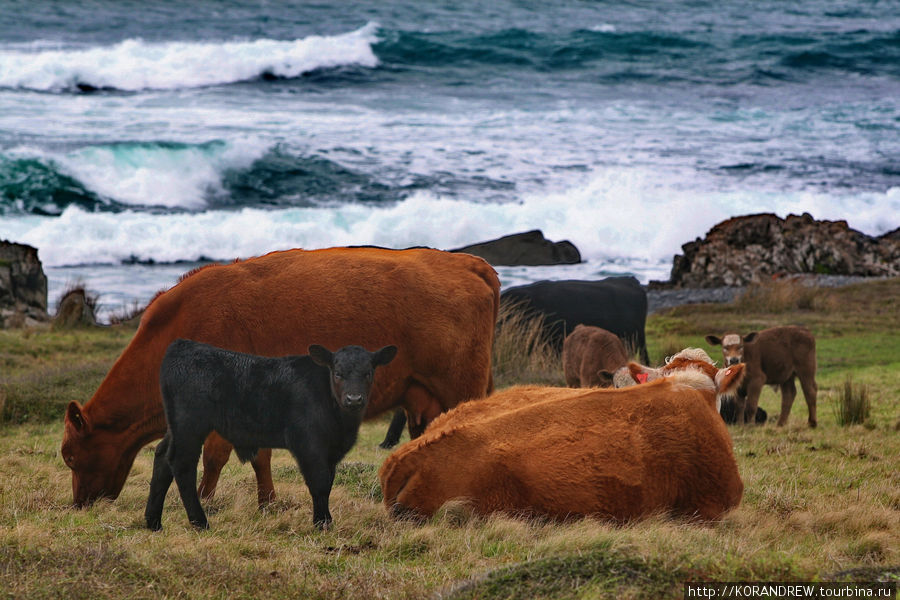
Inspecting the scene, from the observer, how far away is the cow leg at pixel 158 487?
231 inches

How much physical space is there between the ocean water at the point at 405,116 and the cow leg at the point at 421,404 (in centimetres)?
1589

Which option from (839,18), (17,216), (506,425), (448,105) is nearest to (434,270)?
(506,425)

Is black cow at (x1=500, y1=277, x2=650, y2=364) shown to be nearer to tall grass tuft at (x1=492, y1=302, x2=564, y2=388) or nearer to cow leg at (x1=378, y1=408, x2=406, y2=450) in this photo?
tall grass tuft at (x1=492, y1=302, x2=564, y2=388)

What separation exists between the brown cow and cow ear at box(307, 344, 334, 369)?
1.01m

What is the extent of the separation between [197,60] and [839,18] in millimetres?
34805

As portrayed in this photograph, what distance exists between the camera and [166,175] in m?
33.7

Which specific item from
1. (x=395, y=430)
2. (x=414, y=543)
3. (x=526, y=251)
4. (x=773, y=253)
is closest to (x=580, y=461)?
(x=414, y=543)

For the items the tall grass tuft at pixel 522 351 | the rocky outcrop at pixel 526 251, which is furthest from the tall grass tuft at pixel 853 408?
the rocky outcrop at pixel 526 251

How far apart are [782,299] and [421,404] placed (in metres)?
17.7

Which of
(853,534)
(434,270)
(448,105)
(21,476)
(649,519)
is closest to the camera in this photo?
(649,519)

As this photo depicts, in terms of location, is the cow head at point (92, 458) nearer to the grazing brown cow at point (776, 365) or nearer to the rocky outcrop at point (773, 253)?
the grazing brown cow at point (776, 365)

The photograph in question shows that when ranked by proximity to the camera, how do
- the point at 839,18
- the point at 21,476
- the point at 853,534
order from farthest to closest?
the point at 839,18 < the point at 21,476 < the point at 853,534

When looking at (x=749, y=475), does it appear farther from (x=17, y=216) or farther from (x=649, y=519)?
(x=17, y=216)

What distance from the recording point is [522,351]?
1512 centimetres
